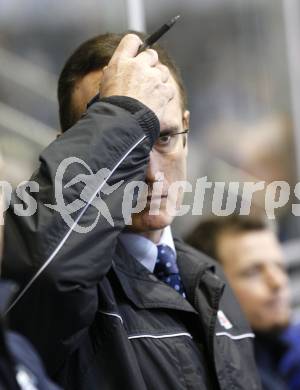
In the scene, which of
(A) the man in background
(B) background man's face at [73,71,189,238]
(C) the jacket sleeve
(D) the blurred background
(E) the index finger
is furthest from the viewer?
(D) the blurred background

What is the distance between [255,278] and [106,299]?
140 centimetres

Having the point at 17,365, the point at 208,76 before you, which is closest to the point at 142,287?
the point at 17,365

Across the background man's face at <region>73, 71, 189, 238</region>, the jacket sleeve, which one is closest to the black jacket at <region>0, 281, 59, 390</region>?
the jacket sleeve

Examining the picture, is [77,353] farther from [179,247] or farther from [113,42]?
[113,42]

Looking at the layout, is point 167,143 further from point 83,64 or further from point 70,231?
point 70,231

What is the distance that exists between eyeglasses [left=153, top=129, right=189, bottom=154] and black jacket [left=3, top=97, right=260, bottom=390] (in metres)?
0.19

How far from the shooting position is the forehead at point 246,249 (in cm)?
301

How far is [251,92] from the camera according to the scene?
16.8 feet

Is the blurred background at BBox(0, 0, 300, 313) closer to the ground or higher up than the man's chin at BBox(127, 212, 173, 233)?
closer to the ground

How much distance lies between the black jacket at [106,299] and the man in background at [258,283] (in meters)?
1.06

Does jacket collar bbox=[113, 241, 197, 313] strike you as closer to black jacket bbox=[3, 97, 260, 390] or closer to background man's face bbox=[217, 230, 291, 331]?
black jacket bbox=[3, 97, 260, 390]

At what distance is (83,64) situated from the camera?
6.49 feet

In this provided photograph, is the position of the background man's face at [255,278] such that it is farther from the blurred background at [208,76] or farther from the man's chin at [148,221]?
the man's chin at [148,221]

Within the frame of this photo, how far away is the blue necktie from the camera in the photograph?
195cm
